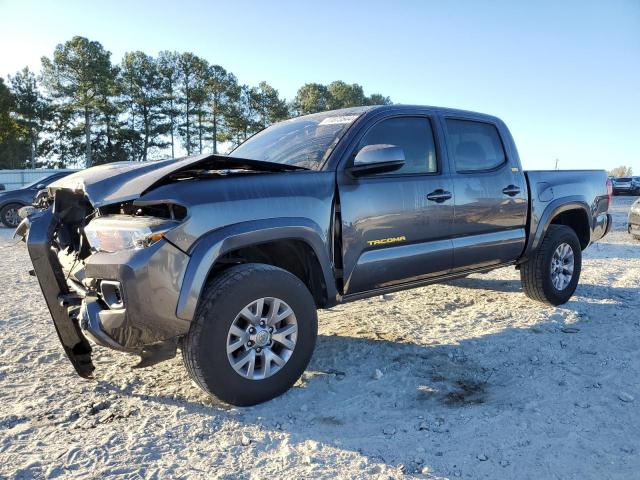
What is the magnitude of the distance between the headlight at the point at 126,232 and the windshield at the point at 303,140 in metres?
1.28

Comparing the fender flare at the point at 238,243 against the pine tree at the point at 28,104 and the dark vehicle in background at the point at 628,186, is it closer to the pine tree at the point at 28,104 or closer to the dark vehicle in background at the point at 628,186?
the dark vehicle in background at the point at 628,186

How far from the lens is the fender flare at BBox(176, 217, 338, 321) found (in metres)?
2.77

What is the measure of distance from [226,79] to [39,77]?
1583cm

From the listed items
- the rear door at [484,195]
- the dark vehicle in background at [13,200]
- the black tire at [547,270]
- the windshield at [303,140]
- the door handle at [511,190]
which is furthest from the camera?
the dark vehicle in background at [13,200]

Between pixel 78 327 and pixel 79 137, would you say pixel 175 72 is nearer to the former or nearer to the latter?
pixel 79 137

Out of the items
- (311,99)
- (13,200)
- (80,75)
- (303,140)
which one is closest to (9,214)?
(13,200)

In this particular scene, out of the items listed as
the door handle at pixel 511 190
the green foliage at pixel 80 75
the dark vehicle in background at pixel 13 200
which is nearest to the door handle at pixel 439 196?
the door handle at pixel 511 190

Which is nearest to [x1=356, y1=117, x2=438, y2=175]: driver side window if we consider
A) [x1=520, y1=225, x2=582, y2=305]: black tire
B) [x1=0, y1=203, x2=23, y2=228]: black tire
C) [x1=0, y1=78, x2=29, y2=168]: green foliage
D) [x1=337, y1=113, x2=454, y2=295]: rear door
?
[x1=337, y1=113, x2=454, y2=295]: rear door

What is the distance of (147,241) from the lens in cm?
270

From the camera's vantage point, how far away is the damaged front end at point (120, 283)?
2.66 metres

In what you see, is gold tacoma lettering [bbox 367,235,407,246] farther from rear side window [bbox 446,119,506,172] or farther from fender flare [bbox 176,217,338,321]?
rear side window [bbox 446,119,506,172]

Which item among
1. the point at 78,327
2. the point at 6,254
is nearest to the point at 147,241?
the point at 78,327

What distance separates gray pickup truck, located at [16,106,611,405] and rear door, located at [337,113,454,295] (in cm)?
1

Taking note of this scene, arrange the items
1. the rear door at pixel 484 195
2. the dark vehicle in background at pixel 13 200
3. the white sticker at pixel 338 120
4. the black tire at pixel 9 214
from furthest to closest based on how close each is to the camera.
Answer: the black tire at pixel 9 214
the dark vehicle in background at pixel 13 200
the rear door at pixel 484 195
the white sticker at pixel 338 120
